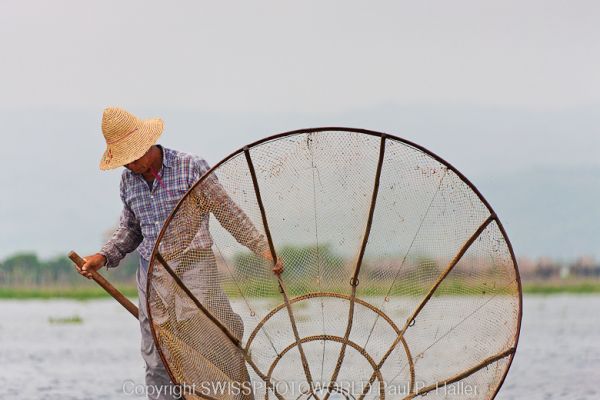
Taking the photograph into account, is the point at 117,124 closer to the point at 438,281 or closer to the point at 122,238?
the point at 122,238

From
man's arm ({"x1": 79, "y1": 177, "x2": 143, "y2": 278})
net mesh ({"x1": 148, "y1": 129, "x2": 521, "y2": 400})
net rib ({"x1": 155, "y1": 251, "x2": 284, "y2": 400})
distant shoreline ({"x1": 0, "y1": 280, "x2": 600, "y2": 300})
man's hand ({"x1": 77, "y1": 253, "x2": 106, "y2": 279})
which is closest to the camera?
net rib ({"x1": 155, "y1": 251, "x2": 284, "y2": 400})

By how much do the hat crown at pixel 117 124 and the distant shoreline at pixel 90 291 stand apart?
20.1 m

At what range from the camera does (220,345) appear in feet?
17.4

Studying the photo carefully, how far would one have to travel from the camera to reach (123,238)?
566cm

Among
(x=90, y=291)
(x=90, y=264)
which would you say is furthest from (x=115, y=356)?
(x=90, y=291)

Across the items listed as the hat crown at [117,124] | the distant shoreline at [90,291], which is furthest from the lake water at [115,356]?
the hat crown at [117,124]

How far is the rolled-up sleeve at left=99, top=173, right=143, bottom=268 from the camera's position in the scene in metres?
5.64

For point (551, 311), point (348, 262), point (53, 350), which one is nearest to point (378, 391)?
point (348, 262)

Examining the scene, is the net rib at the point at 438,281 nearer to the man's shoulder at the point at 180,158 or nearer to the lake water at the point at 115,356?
the man's shoulder at the point at 180,158

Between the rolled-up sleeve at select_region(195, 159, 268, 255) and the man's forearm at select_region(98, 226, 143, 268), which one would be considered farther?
the man's forearm at select_region(98, 226, 143, 268)

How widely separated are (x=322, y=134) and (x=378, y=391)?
1.08 meters

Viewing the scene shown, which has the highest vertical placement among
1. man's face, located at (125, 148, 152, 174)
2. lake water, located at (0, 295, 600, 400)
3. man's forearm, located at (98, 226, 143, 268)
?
man's face, located at (125, 148, 152, 174)

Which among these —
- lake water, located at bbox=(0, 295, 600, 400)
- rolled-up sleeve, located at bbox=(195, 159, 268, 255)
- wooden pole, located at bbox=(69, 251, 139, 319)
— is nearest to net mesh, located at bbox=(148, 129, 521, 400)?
rolled-up sleeve, located at bbox=(195, 159, 268, 255)

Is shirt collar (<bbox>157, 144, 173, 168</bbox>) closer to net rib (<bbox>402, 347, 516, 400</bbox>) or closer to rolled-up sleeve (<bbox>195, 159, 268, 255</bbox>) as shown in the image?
rolled-up sleeve (<bbox>195, 159, 268, 255</bbox>)
